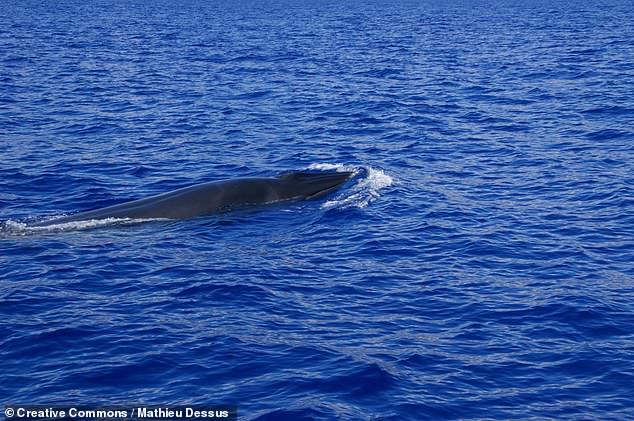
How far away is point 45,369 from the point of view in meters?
18.8

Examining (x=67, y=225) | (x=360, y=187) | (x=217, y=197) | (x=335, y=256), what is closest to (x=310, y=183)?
(x=360, y=187)

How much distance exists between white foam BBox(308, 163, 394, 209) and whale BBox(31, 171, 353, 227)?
A: 0.75 meters

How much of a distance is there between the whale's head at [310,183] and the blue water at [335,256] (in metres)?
0.74

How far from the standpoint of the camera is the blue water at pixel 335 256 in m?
18.3

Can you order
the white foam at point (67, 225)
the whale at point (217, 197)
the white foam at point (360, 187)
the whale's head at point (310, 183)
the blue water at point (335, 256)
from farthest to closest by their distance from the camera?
the whale's head at point (310, 183), the white foam at point (360, 187), the whale at point (217, 197), the white foam at point (67, 225), the blue water at point (335, 256)

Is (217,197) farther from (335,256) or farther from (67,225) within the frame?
(335,256)

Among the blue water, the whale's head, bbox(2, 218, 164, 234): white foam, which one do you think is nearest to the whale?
the whale's head

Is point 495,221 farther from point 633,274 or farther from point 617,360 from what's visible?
point 617,360

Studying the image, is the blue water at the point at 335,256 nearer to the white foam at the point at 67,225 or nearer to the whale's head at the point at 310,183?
the white foam at the point at 67,225

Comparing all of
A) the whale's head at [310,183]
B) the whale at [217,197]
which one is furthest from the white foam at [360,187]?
the whale at [217,197]

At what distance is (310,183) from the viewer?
31.9 metres

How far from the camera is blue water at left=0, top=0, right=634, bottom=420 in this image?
18.3 metres

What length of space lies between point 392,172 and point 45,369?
62.5 ft

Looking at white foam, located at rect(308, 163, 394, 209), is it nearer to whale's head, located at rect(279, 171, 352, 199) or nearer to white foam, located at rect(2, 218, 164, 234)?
whale's head, located at rect(279, 171, 352, 199)
